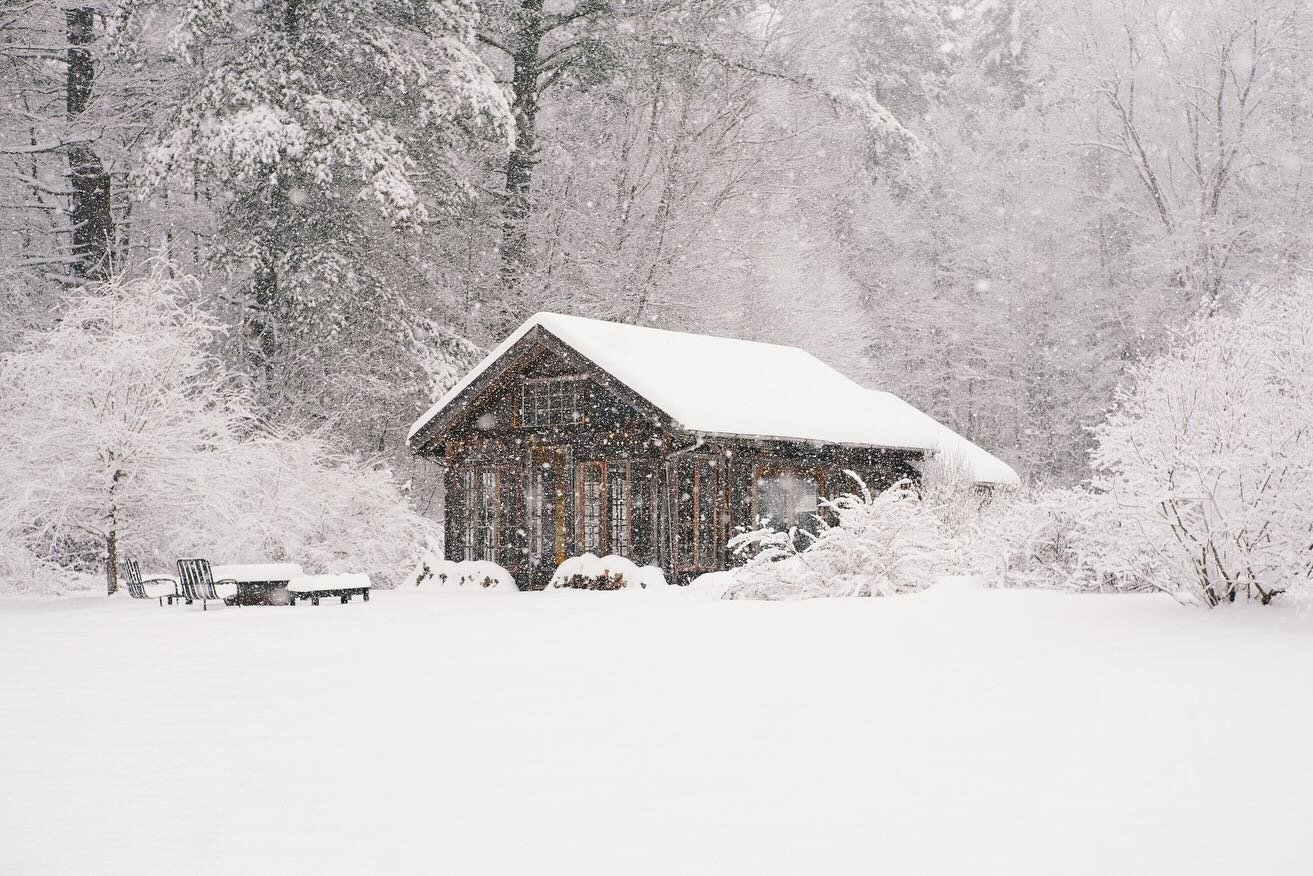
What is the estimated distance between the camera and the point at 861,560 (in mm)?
17875

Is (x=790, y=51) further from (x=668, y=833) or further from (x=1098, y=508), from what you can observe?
(x=668, y=833)

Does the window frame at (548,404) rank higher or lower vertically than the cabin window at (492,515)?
higher

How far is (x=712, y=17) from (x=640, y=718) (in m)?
27.5


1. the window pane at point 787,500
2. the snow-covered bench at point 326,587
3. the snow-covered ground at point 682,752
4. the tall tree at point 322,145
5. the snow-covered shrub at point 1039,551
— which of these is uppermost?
the tall tree at point 322,145

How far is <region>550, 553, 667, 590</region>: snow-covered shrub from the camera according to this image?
20609mm

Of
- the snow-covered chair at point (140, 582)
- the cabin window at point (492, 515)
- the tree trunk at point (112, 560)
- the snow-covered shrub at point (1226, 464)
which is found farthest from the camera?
the cabin window at point (492, 515)

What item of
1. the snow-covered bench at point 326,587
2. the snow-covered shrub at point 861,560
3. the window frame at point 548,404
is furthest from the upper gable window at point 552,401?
the snow-covered shrub at point 861,560

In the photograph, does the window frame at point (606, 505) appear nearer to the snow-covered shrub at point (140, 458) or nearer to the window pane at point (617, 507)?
the window pane at point (617, 507)

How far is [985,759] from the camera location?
690 cm

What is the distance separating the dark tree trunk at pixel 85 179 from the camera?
27.0 metres

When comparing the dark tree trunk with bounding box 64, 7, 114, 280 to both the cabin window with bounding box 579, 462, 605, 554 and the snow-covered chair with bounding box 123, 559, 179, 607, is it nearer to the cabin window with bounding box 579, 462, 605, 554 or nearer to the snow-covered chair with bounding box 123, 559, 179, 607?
the snow-covered chair with bounding box 123, 559, 179, 607

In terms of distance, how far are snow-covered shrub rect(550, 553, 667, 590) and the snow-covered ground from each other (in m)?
7.03

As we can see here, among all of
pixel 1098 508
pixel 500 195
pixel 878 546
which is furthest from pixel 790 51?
pixel 1098 508

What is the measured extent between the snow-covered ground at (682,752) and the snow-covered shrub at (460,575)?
9.26 meters
